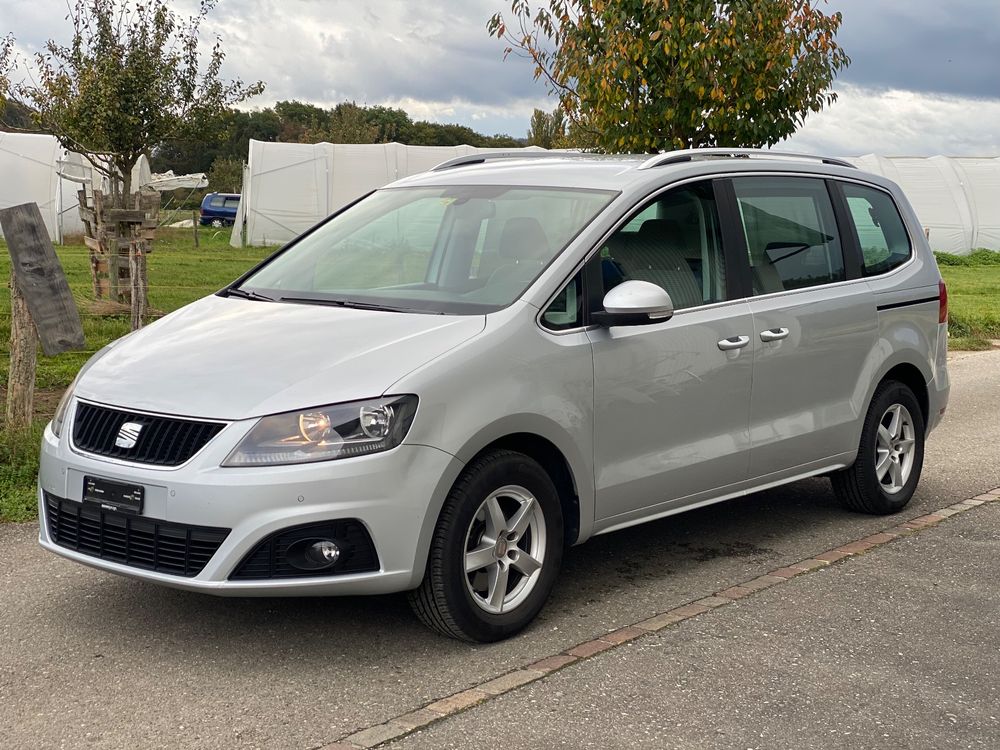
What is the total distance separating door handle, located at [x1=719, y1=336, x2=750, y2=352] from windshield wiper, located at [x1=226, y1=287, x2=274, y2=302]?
1.92 m

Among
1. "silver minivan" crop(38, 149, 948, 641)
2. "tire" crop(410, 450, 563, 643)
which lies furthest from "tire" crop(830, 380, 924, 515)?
"tire" crop(410, 450, 563, 643)

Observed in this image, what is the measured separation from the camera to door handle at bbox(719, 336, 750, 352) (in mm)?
5582

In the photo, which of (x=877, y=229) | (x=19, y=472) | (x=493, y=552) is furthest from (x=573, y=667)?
(x=19, y=472)

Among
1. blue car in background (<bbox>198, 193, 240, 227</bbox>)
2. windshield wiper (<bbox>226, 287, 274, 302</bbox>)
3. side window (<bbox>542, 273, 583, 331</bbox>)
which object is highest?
side window (<bbox>542, 273, 583, 331</bbox>)

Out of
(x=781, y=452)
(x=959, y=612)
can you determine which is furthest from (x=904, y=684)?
(x=781, y=452)

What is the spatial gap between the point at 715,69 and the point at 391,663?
832cm

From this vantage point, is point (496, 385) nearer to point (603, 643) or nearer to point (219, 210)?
point (603, 643)

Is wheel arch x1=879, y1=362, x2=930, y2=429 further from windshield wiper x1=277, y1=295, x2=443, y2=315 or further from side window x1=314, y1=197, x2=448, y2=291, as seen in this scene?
windshield wiper x1=277, y1=295, x2=443, y2=315

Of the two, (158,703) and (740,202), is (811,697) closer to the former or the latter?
(158,703)

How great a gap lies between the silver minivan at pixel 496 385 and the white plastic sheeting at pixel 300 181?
31.1m

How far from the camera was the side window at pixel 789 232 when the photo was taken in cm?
600

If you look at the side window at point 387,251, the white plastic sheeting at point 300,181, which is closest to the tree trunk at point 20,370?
the side window at point 387,251

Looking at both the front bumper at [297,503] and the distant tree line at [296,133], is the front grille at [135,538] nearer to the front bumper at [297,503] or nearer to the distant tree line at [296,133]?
the front bumper at [297,503]

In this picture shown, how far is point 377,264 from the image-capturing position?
18.4 ft
